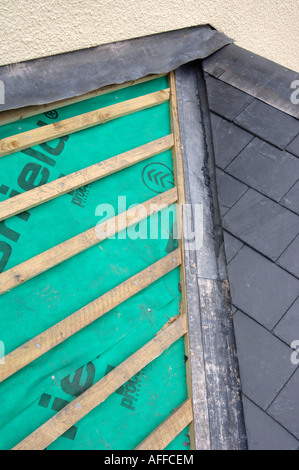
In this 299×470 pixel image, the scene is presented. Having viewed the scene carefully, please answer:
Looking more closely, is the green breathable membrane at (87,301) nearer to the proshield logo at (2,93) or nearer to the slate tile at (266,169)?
the proshield logo at (2,93)

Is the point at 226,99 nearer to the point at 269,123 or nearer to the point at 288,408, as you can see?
the point at 269,123

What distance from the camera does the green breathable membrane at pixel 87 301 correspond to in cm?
237

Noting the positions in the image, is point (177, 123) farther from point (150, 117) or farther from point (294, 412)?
point (294, 412)

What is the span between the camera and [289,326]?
276 centimetres

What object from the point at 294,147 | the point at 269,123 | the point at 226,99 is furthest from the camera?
the point at 226,99

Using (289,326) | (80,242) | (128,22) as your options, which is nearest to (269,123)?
(128,22)

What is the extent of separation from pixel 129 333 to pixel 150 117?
1.59m

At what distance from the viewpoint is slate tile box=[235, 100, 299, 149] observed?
3402mm

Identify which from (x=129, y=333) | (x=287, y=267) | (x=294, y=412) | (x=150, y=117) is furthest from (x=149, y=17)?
(x=294, y=412)

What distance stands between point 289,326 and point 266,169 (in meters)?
1.11

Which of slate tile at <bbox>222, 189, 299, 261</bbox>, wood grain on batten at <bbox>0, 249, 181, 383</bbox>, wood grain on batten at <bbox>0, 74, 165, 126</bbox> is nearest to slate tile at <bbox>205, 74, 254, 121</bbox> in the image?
wood grain on batten at <bbox>0, 74, 165, 126</bbox>

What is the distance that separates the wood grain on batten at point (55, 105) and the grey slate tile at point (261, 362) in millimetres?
1763

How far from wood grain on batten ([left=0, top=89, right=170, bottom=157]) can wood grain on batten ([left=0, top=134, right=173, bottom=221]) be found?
0.27 metres

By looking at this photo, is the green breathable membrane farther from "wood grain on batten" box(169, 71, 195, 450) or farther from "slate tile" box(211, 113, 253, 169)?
"slate tile" box(211, 113, 253, 169)
